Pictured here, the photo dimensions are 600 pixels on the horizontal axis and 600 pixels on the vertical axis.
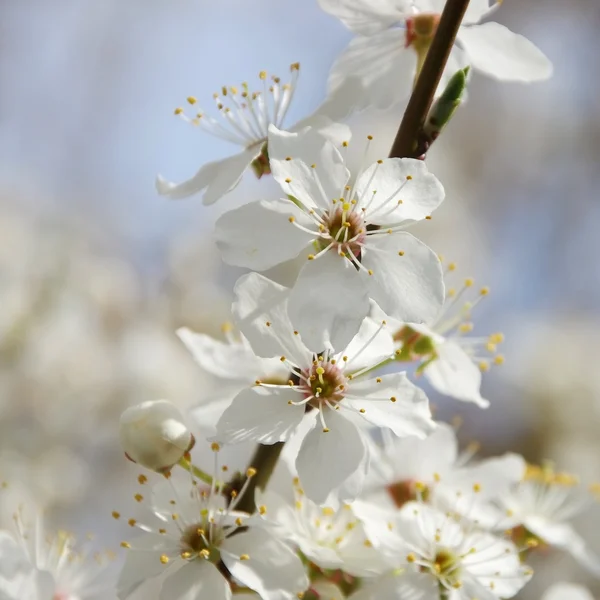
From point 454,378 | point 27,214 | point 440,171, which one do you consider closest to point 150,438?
point 454,378

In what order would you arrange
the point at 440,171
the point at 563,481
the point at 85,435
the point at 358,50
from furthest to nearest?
the point at 440,171 → the point at 85,435 → the point at 563,481 → the point at 358,50

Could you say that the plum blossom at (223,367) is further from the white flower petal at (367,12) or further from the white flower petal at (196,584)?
the white flower petal at (367,12)

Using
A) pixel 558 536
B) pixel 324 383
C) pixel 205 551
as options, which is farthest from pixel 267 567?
pixel 558 536

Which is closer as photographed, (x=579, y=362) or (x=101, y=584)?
(x=101, y=584)

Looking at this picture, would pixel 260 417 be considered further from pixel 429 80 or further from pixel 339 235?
pixel 429 80

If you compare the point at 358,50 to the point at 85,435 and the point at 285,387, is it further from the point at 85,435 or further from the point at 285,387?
the point at 85,435

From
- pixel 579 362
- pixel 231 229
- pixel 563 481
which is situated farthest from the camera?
pixel 579 362
